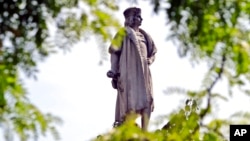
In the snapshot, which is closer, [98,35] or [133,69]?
[98,35]

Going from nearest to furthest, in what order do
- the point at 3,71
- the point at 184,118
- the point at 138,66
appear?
the point at 3,71 → the point at 184,118 → the point at 138,66

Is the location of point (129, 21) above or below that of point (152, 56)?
above

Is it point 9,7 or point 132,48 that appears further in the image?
point 132,48

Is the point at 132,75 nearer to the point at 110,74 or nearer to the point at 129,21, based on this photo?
the point at 110,74

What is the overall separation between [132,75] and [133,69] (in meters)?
0.10

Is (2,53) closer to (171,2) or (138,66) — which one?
(171,2)

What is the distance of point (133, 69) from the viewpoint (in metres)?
9.51

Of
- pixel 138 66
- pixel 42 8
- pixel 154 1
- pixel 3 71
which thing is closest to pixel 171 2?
pixel 154 1

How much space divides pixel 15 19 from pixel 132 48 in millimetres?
6828

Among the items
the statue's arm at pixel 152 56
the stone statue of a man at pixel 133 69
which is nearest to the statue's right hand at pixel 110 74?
the stone statue of a man at pixel 133 69

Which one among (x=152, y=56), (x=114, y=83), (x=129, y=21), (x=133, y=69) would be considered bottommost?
(x=114, y=83)

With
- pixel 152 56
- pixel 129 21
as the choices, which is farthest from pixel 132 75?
pixel 129 21

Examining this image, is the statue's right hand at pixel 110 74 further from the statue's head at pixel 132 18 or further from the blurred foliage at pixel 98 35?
the blurred foliage at pixel 98 35

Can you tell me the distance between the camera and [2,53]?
2.72 metres
